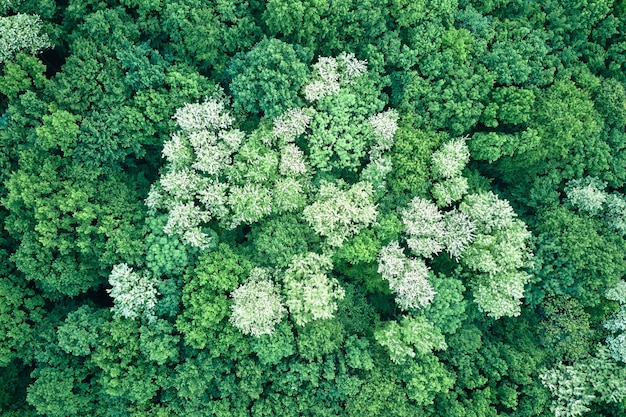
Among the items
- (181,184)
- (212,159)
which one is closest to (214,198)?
(181,184)

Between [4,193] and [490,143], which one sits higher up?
[490,143]

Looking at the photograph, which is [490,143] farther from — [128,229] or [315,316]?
[128,229]

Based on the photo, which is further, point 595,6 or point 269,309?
point 595,6

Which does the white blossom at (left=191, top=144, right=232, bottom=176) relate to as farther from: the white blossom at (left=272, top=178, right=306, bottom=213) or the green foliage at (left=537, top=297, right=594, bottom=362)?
the green foliage at (left=537, top=297, right=594, bottom=362)

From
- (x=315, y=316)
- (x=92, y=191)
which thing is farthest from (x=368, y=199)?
(x=92, y=191)

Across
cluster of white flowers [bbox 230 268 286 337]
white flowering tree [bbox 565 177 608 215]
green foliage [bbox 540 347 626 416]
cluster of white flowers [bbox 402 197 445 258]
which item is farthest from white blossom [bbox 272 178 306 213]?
green foliage [bbox 540 347 626 416]

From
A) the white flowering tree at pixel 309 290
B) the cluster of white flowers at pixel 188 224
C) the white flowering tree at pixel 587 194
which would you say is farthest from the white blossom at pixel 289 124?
the white flowering tree at pixel 587 194

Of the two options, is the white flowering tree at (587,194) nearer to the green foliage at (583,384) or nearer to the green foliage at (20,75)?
the green foliage at (583,384)
